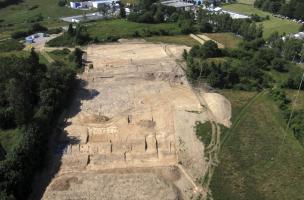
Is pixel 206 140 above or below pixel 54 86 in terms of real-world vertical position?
below

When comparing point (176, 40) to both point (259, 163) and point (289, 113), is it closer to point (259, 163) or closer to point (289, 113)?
point (289, 113)

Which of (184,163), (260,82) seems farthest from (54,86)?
(260,82)

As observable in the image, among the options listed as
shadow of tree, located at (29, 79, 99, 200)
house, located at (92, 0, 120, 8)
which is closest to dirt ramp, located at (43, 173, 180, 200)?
shadow of tree, located at (29, 79, 99, 200)

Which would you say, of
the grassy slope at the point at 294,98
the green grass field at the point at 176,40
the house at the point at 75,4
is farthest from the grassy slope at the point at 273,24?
the house at the point at 75,4

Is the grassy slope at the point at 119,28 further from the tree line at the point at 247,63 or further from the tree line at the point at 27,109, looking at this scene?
the tree line at the point at 27,109

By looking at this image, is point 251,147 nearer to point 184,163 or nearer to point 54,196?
point 184,163

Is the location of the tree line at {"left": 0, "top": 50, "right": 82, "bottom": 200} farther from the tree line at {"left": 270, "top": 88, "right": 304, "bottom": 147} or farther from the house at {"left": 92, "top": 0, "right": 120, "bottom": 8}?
the house at {"left": 92, "top": 0, "right": 120, "bottom": 8}

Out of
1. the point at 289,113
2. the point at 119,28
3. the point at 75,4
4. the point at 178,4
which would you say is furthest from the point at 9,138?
the point at 178,4
